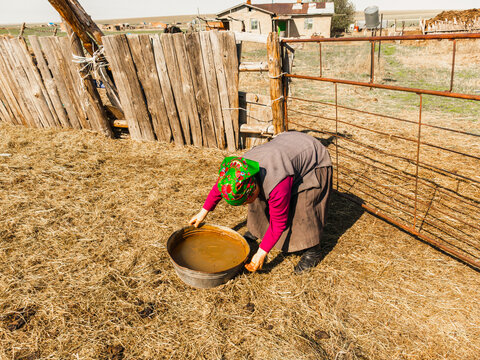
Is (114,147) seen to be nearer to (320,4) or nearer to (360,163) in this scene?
(360,163)

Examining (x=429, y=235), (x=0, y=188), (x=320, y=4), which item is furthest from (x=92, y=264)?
(x=320, y=4)

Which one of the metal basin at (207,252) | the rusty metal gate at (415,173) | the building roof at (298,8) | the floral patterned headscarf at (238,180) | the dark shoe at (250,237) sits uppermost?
the building roof at (298,8)

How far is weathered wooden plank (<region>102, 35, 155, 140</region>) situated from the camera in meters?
4.77

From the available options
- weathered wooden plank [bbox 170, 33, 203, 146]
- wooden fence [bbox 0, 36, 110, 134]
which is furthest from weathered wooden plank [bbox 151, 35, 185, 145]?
wooden fence [bbox 0, 36, 110, 134]

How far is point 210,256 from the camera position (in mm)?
2701

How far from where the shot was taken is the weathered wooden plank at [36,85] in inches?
216

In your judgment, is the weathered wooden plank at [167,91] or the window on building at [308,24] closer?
the weathered wooden plank at [167,91]

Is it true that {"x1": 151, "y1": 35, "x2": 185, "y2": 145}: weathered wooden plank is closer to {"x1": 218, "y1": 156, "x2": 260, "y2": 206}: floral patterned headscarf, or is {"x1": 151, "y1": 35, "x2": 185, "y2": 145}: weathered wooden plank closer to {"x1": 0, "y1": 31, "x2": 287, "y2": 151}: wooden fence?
{"x1": 0, "y1": 31, "x2": 287, "y2": 151}: wooden fence

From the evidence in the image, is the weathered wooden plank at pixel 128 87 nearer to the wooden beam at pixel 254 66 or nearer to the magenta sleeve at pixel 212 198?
the wooden beam at pixel 254 66

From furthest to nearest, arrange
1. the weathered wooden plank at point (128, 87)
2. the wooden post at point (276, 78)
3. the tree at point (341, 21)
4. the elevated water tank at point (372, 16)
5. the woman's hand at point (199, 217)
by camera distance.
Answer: the tree at point (341, 21)
the elevated water tank at point (372, 16)
the weathered wooden plank at point (128, 87)
the wooden post at point (276, 78)
the woman's hand at point (199, 217)

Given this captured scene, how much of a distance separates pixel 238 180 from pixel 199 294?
3.72 feet

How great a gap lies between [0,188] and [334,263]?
4.11 m

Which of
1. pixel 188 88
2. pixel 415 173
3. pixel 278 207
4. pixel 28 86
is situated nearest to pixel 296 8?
pixel 28 86

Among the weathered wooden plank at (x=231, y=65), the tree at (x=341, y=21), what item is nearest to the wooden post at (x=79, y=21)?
the weathered wooden plank at (x=231, y=65)
